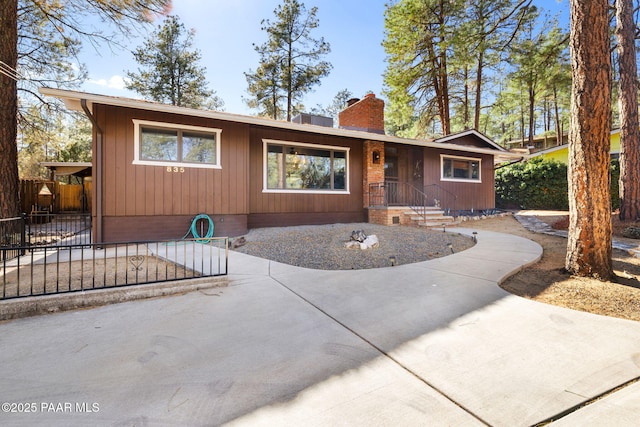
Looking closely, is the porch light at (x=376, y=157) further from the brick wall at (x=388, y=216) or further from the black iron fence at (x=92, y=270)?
the black iron fence at (x=92, y=270)

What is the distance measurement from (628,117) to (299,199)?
9.05 m

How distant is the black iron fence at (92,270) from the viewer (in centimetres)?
323

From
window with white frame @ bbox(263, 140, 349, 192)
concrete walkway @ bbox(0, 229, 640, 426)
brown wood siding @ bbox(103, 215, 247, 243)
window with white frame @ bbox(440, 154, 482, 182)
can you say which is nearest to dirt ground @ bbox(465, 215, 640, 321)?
concrete walkway @ bbox(0, 229, 640, 426)

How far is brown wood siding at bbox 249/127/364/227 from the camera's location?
26.2ft

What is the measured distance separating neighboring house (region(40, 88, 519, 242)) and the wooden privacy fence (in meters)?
8.51

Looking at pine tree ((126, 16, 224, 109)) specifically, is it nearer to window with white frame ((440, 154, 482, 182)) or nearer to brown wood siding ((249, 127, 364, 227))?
brown wood siding ((249, 127, 364, 227))

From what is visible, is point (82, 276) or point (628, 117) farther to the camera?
point (628, 117)

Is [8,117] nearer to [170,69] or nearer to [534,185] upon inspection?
[170,69]

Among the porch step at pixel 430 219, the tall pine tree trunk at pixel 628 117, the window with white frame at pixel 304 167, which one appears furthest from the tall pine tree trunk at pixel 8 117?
the tall pine tree trunk at pixel 628 117

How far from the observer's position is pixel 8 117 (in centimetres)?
612

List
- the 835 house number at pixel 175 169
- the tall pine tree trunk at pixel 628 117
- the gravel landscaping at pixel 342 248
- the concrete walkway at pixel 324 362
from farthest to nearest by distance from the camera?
the tall pine tree trunk at pixel 628 117, the 835 house number at pixel 175 169, the gravel landscaping at pixel 342 248, the concrete walkway at pixel 324 362

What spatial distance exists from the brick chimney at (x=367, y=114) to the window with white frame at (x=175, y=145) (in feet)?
17.7

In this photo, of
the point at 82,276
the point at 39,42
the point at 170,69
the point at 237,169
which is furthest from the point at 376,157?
the point at 170,69

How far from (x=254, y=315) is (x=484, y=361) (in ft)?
6.24
